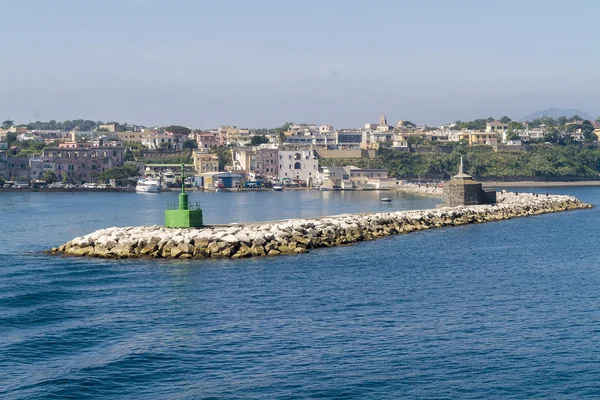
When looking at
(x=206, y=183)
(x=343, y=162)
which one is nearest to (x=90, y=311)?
(x=206, y=183)

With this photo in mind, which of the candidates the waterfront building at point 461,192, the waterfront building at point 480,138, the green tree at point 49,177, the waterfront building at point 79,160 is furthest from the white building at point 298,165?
the waterfront building at point 461,192

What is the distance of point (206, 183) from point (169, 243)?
242 feet

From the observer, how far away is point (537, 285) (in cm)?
2542

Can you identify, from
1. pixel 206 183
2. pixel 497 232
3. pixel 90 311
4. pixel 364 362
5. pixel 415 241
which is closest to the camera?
pixel 364 362

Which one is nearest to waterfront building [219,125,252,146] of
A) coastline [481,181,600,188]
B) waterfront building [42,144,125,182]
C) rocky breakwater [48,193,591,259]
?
waterfront building [42,144,125,182]

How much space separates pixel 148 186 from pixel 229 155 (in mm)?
28598

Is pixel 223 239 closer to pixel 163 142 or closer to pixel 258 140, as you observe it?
pixel 258 140

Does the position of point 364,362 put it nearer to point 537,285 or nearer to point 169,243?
point 537,285

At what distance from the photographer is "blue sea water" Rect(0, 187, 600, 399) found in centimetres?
1570

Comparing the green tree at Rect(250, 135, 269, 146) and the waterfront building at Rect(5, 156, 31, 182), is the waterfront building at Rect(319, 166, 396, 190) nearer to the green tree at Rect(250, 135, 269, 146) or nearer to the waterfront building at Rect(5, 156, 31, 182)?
the green tree at Rect(250, 135, 269, 146)

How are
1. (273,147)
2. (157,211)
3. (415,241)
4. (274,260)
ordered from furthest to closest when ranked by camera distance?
(273,147)
(157,211)
(415,241)
(274,260)

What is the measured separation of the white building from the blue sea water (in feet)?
255

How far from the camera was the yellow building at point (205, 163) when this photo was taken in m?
113

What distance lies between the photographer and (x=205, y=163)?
11362cm
